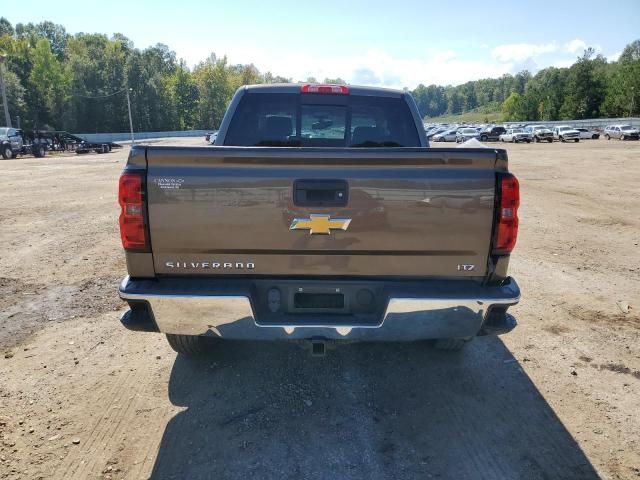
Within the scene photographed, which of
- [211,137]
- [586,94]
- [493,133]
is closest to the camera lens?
[211,137]

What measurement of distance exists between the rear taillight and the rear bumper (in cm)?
28

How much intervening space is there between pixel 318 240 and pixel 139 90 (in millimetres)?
98005

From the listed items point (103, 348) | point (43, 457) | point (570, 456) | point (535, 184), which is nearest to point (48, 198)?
point (103, 348)

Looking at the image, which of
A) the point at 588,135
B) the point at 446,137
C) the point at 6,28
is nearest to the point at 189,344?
the point at 446,137

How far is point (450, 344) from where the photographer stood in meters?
3.98

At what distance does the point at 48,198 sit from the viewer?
13352mm

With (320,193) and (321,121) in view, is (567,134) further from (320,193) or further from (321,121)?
(320,193)

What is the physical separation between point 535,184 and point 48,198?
15.8m

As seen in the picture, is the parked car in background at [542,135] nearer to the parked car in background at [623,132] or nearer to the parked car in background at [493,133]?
the parked car in background at [493,133]

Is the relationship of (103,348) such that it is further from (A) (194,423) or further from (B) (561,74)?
(B) (561,74)

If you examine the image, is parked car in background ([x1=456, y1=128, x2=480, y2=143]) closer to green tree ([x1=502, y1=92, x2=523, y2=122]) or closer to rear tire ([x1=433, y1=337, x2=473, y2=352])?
rear tire ([x1=433, y1=337, x2=473, y2=352])

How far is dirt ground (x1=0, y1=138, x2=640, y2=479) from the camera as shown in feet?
9.18

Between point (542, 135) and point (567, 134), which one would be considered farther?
point (542, 135)

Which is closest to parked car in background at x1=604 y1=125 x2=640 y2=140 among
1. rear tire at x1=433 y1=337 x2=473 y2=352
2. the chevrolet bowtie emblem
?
rear tire at x1=433 y1=337 x2=473 y2=352
